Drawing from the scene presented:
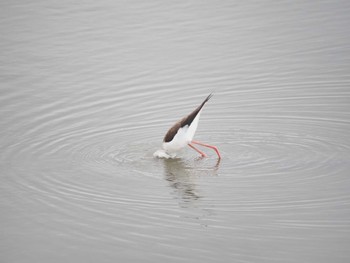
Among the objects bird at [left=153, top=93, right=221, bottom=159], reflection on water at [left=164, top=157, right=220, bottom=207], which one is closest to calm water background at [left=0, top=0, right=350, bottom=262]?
reflection on water at [left=164, top=157, right=220, bottom=207]

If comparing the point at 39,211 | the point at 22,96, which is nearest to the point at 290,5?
the point at 22,96


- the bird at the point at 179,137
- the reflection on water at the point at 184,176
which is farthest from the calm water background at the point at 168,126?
the bird at the point at 179,137

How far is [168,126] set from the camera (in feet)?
45.4

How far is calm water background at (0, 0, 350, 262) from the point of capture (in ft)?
31.2

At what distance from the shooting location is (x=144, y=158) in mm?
12531

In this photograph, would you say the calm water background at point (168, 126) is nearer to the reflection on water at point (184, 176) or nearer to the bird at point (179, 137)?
the reflection on water at point (184, 176)

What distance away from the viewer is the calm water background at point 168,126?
9508mm

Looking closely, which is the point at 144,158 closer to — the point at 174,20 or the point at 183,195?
the point at 183,195

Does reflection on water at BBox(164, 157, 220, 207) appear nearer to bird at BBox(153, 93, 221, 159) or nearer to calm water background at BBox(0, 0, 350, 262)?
calm water background at BBox(0, 0, 350, 262)

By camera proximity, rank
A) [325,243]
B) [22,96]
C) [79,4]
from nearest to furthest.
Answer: [325,243] → [22,96] → [79,4]

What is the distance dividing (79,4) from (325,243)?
44.8 feet

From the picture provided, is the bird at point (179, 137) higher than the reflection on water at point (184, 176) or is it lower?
higher

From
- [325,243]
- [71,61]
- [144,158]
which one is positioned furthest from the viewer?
[71,61]

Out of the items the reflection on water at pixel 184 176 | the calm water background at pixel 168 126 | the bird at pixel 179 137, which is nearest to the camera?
the calm water background at pixel 168 126
